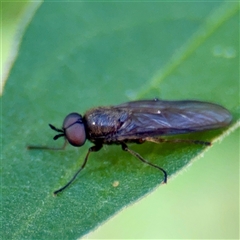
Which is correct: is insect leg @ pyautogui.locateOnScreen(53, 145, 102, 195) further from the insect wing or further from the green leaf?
the insect wing

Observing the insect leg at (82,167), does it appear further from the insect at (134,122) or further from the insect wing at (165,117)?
the insect wing at (165,117)

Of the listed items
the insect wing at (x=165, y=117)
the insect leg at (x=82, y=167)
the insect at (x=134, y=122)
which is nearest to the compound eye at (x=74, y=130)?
the insect at (x=134, y=122)

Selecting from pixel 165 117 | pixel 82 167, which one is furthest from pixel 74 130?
pixel 165 117

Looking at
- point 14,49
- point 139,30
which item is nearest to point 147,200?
point 139,30

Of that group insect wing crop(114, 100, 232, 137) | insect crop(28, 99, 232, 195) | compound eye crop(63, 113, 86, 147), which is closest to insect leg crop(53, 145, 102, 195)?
insect crop(28, 99, 232, 195)

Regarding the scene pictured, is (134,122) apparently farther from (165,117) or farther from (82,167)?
(82,167)
